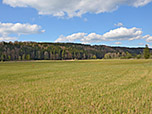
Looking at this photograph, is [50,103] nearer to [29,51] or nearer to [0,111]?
[0,111]

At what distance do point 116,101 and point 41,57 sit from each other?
18708 centimetres

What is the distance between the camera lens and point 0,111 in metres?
8.75

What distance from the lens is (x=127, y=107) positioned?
8.77 metres

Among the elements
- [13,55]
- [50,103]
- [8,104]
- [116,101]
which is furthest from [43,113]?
[13,55]

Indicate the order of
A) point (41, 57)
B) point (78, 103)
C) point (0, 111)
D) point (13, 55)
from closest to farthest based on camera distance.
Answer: point (0, 111) < point (78, 103) < point (13, 55) < point (41, 57)

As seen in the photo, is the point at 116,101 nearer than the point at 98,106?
No

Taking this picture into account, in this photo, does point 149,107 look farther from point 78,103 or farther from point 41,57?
point 41,57

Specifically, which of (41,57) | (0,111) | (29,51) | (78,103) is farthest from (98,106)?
(29,51)

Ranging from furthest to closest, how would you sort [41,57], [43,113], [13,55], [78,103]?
[41,57] < [13,55] < [78,103] < [43,113]

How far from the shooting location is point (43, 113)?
8156 millimetres

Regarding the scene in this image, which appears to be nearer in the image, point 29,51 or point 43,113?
point 43,113

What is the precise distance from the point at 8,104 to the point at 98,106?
640 centimetres

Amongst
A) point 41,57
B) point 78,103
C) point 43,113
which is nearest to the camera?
point 43,113

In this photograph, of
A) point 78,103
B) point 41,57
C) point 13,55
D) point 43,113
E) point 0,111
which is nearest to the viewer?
point 43,113
